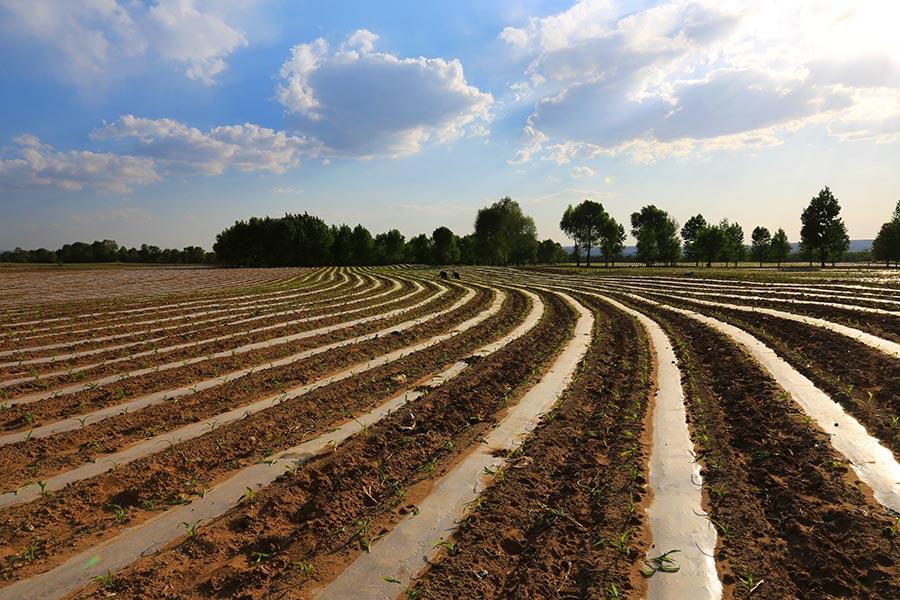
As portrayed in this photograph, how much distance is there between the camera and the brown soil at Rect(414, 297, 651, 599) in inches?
113

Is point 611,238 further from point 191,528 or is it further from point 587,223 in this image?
point 191,528

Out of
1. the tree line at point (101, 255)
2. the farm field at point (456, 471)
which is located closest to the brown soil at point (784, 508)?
the farm field at point (456, 471)

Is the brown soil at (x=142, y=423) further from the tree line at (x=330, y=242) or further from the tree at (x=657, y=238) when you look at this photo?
the tree line at (x=330, y=242)

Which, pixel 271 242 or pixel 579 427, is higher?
pixel 271 242

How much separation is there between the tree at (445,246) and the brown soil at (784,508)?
291 ft

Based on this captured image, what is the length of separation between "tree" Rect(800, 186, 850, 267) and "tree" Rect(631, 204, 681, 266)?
1730 centimetres

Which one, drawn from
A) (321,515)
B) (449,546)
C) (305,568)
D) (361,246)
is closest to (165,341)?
(321,515)

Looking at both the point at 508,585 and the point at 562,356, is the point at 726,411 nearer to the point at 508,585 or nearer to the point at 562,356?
the point at 562,356

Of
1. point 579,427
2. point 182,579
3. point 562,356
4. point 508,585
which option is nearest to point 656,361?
point 562,356

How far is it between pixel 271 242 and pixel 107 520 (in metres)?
86.7

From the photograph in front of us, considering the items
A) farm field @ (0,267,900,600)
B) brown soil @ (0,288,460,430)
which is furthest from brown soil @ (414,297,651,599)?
brown soil @ (0,288,460,430)

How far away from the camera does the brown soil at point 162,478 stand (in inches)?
131

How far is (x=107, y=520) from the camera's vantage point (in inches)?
140

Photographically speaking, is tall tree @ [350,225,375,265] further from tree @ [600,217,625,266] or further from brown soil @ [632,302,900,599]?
brown soil @ [632,302,900,599]
